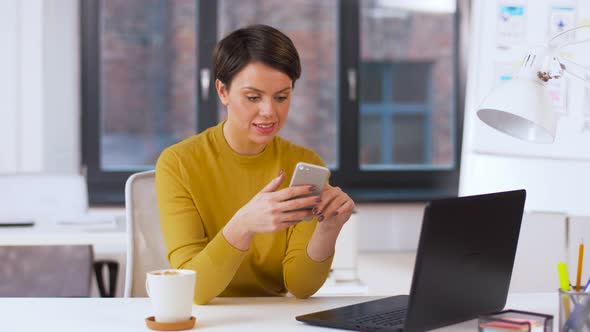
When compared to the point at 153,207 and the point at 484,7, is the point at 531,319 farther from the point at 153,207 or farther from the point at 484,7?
the point at 484,7

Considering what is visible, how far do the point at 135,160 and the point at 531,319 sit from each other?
369 centimetres

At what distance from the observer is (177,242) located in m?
1.87

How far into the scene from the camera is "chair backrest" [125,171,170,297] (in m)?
2.12

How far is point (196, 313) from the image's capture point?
1649mm

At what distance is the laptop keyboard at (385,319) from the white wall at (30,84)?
3.04 metres

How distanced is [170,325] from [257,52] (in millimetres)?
698

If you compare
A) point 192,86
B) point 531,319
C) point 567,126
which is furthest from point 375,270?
point 531,319

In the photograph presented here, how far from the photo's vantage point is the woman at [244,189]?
1.76 m

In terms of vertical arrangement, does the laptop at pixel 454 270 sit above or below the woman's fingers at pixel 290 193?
below

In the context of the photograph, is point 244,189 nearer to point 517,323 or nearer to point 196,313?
point 196,313

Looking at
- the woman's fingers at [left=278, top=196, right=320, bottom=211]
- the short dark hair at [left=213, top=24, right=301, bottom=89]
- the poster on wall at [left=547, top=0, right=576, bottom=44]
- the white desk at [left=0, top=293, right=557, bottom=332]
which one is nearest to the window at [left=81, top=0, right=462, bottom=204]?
the poster on wall at [left=547, top=0, right=576, bottom=44]

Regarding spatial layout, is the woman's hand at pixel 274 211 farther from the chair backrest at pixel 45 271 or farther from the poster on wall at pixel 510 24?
the poster on wall at pixel 510 24

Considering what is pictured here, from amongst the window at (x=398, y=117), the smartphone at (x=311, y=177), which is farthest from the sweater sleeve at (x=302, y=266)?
the window at (x=398, y=117)

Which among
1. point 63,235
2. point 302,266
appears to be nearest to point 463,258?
point 302,266
